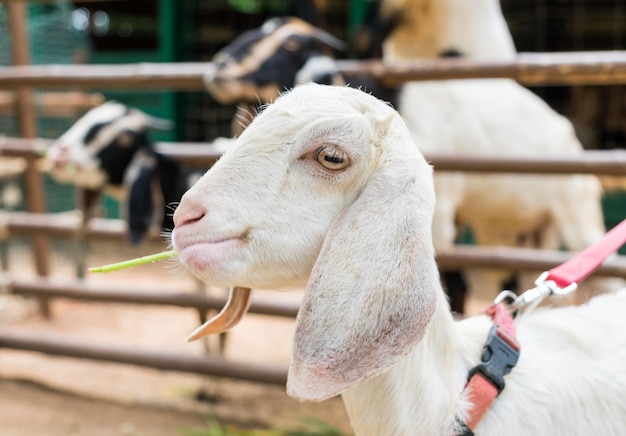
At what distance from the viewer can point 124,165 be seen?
11.5 ft

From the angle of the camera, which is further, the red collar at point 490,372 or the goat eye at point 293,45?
the goat eye at point 293,45

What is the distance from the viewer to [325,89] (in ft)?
4.22

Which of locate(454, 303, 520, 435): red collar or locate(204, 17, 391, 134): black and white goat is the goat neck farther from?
locate(204, 17, 391, 134): black and white goat

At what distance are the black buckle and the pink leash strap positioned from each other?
21 centimetres

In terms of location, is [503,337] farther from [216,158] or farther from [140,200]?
[140,200]

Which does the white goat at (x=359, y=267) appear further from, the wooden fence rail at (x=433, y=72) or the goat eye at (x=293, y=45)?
the goat eye at (x=293, y=45)

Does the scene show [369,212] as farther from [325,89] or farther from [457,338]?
[457,338]

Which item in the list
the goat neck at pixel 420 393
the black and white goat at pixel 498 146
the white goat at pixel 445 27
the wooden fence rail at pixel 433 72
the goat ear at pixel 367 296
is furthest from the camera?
the white goat at pixel 445 27

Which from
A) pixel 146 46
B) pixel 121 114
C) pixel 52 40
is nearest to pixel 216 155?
pixel 121 114

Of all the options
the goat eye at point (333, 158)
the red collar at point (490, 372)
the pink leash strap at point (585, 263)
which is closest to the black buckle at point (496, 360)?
the red collar at point (490, 372)

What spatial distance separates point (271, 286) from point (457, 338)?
395mm

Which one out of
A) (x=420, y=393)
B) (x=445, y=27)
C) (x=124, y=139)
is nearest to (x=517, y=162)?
(x=445, y=27)

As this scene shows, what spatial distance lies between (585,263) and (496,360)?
0.35 meters

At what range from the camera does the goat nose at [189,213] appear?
1.19m
